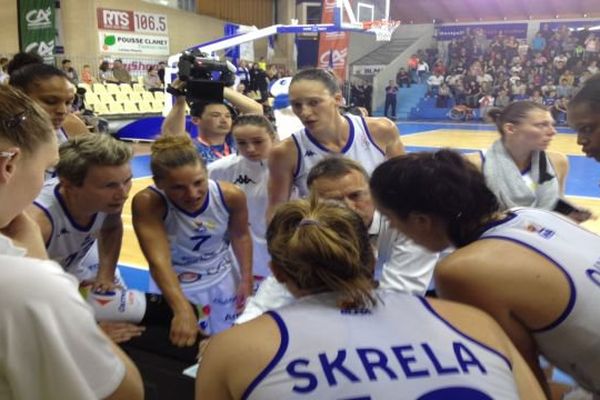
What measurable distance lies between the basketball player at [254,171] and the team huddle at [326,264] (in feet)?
1.11

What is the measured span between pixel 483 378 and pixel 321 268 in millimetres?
383

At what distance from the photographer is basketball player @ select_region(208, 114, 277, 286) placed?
3.11 metres

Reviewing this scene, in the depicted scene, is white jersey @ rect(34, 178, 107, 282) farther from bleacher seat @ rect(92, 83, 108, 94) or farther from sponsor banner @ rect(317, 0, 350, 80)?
sponsor banner @ rect(317, 0, 350, 80)

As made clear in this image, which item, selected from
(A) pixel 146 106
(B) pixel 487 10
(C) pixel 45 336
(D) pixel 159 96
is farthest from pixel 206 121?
(B) pixel 487 10

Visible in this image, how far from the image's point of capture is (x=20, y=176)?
1006 mm

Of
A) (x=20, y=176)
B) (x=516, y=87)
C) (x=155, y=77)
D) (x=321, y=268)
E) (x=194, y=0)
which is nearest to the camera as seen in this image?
(x=20, y=176)

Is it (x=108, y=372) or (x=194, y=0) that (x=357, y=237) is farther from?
(x=194, y=0)

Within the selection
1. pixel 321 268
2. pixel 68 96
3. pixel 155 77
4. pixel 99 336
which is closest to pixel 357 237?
pixel 321 268

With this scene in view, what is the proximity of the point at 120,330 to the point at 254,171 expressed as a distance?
1.30 metres

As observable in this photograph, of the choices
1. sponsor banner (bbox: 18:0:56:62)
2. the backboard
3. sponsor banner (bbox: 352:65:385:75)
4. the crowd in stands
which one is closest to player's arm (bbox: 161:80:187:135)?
the backboard

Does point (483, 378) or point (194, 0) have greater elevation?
point (194, 0)

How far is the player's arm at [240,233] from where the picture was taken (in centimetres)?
257

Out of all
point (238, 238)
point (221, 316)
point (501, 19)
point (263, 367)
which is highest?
point (501, 19)

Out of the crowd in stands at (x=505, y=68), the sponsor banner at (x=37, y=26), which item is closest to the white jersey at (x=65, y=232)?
the sponsor banner at (x=37, y=26)
